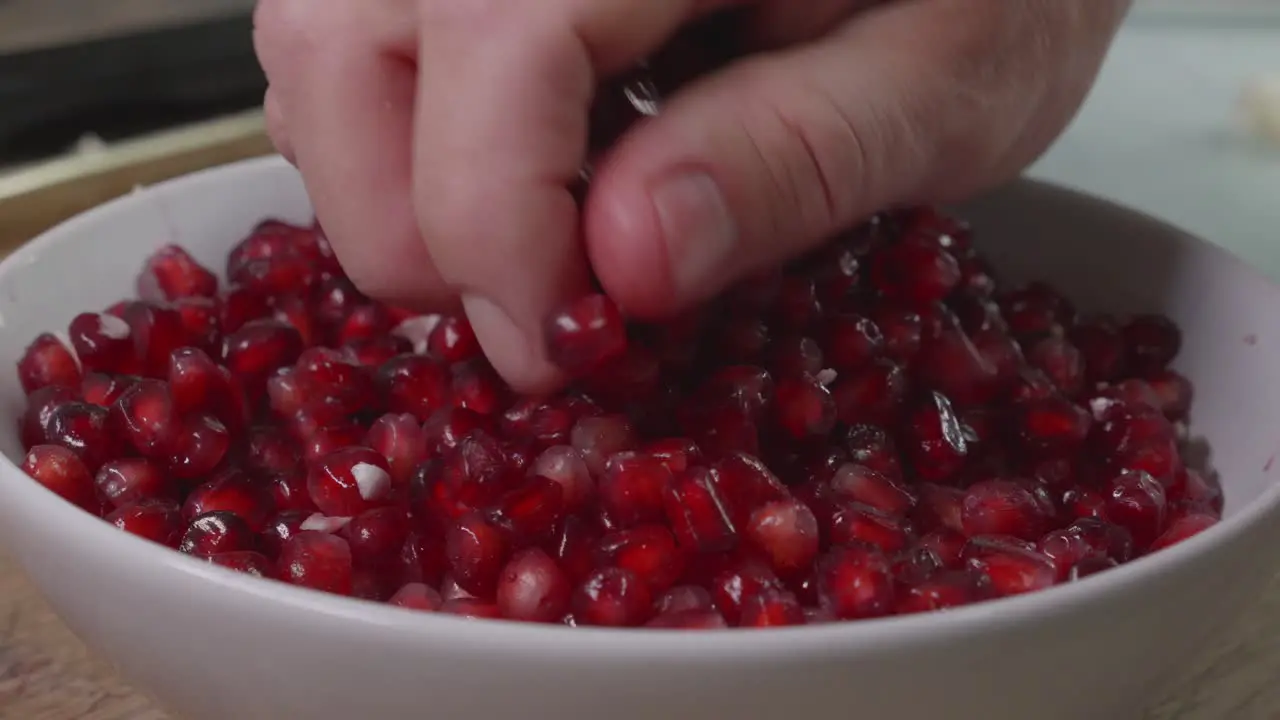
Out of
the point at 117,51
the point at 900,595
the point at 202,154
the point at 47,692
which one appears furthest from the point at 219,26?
the point at 900,595

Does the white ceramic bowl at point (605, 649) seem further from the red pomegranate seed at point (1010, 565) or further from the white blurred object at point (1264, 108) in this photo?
the white blurred object at point (1264, 108)

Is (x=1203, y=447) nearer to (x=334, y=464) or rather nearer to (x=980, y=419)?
(x=980, y=419)

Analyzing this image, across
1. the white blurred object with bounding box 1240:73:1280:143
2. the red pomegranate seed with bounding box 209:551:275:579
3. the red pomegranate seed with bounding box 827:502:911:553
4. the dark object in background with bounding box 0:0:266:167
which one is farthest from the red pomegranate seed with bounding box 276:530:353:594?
the white blurred object with bounding box 1240:73:1280:143

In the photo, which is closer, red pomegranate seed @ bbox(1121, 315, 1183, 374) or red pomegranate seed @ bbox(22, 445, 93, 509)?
red pomegranate seed @ bbox(22, 445, 93, 509)

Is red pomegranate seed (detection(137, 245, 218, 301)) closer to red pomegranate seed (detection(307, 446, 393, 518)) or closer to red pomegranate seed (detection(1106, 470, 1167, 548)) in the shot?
red pomegranate seed (detection(307, 446, 393, 518))

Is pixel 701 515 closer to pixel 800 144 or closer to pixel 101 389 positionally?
pixel 800 144

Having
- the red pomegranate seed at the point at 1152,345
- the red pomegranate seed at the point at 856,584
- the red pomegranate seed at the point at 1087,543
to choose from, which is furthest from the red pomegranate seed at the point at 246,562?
the red pomegranate seed at the point at 1152,345

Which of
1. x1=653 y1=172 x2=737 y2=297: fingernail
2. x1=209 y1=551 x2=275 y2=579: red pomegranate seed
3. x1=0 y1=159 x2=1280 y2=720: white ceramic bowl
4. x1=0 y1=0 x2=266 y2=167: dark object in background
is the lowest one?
x1=0 y1=0 x2=266 y2=167: dark object in background
